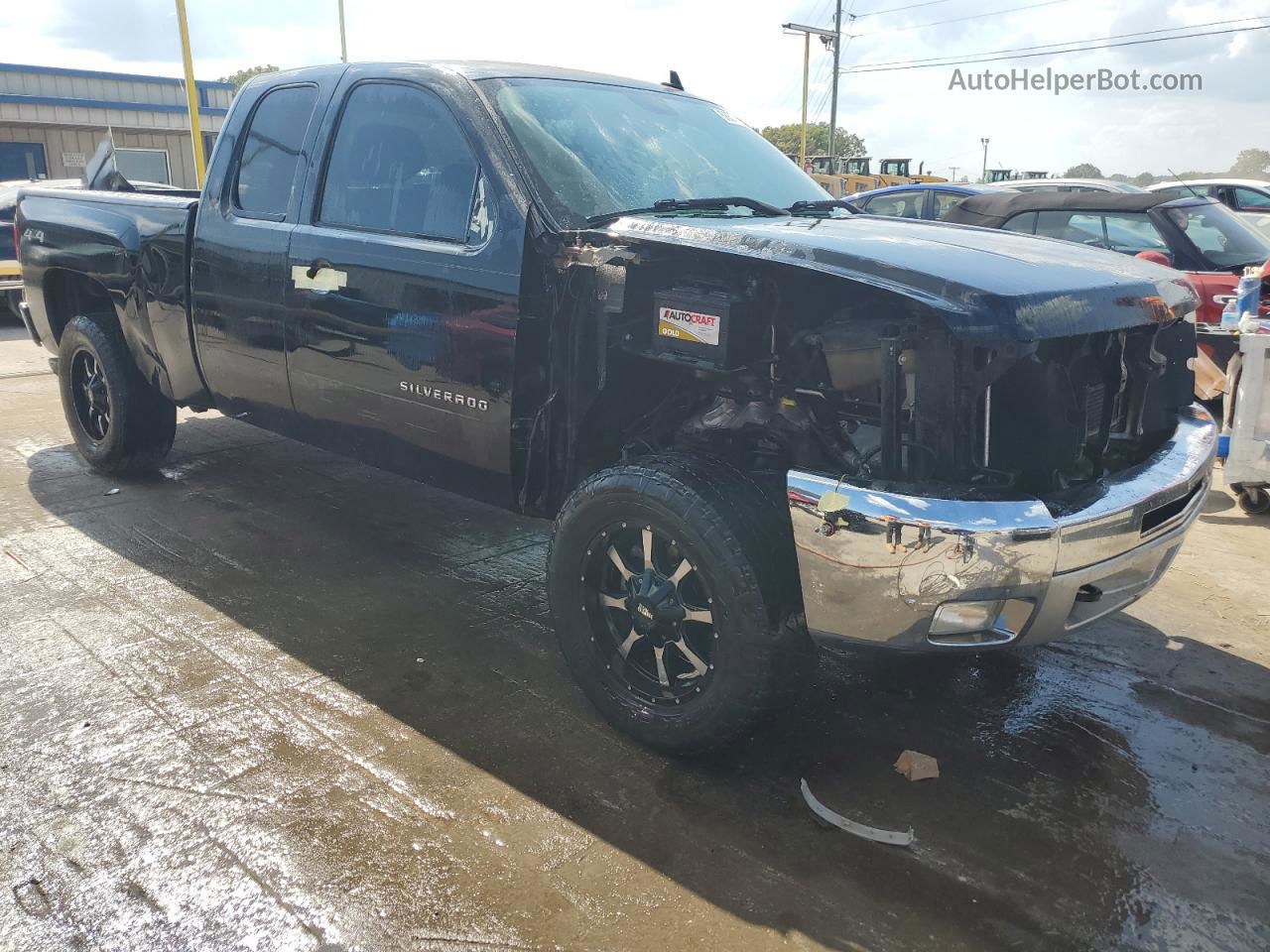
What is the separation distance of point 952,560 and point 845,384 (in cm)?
62

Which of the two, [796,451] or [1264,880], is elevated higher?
[796,451]

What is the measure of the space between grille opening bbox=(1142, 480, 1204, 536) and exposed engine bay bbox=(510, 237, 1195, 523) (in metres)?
0.18

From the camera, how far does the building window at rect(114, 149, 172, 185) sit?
3053 cm

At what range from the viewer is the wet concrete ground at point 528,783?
2379 mm

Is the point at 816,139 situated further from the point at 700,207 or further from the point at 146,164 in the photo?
the point at 700,207

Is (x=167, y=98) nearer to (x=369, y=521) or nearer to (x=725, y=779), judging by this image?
(x=369, y=521)

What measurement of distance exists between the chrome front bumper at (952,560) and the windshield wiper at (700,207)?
1164mm

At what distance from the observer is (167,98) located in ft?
106

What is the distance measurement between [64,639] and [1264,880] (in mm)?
3812

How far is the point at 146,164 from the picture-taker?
31.3 metres

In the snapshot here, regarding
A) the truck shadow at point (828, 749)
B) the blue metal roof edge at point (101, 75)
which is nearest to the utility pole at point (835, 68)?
the blue metal roof edge at point (101, 75)

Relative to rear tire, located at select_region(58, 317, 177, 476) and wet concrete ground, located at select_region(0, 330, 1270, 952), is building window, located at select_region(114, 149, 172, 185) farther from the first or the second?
wet concrete ground, located at select_region(0, 330, 1270, 952)

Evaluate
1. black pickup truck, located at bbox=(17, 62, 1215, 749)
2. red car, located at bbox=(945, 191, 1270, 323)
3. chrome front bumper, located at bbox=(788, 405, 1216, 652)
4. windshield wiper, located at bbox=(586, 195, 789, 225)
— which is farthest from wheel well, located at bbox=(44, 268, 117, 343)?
red car, located at bbox=(945, 191, 1270, 323)

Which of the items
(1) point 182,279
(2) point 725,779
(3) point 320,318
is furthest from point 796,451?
(1) point 182,279
